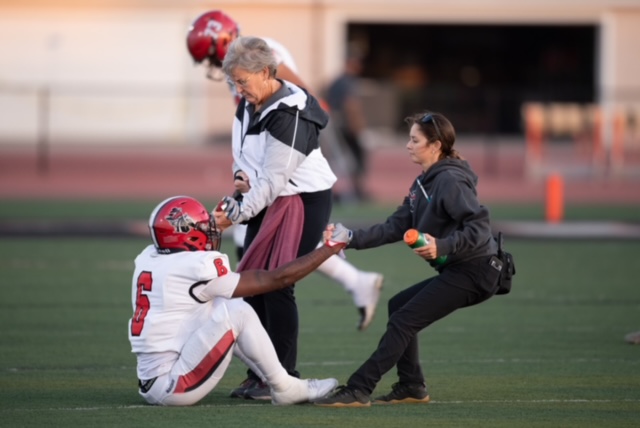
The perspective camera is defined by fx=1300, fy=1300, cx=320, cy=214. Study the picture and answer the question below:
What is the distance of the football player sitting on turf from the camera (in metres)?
6.79

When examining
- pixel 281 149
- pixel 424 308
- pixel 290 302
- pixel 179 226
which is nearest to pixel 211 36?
pixel 281 149

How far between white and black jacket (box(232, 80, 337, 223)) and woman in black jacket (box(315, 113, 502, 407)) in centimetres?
55

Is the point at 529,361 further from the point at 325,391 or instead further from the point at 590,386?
the point at 325,391

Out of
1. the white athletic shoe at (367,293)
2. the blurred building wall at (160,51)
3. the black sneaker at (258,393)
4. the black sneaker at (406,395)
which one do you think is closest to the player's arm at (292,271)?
the black sneaker at (258,393)

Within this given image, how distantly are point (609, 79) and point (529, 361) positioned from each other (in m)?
25.4

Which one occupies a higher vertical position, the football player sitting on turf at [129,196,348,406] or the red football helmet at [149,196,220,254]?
the red football helmet at [149,196,220,254]

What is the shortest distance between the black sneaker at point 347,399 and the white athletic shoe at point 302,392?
2.2 inches

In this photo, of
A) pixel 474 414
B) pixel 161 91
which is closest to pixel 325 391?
pixel 474 414

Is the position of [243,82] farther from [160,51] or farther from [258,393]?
[160,51]

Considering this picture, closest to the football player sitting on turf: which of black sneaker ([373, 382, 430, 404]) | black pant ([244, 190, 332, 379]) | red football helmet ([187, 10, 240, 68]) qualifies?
black pant ([244, 190, 332, 379])

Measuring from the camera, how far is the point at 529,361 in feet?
28.4

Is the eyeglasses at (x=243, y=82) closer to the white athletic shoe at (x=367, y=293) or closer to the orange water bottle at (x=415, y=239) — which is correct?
the orange water bottle at (x=415, y=239)

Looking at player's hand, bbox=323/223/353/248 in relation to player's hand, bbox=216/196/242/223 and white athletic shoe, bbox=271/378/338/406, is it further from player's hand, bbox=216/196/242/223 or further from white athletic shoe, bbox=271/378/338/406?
white athletic shoe, bbox=271/378/338/406

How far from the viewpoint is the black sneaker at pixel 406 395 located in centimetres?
719
